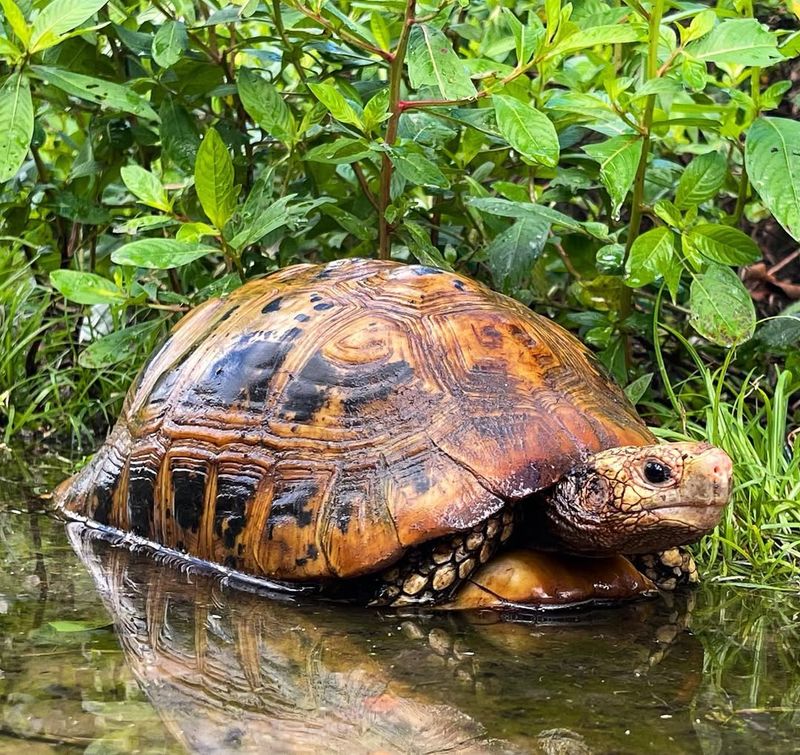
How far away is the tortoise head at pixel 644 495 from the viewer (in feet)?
7.78

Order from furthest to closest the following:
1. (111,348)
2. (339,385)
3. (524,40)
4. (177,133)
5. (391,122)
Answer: (177,133)
(111,348)
(391,122)
(524,40)
(339,385)

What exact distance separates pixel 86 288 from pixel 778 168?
2.16 metres

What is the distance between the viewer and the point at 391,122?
3258 millimetres

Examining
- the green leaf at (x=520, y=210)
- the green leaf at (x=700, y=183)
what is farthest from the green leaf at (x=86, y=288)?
the green leaf at (x=700, y=183)

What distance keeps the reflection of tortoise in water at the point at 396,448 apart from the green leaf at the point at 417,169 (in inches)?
13.8

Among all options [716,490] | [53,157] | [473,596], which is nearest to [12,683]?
[473,596]

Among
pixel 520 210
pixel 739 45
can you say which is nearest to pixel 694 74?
pixel 739 45

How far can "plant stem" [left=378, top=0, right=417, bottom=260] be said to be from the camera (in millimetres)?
3062

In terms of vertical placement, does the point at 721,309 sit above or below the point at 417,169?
below

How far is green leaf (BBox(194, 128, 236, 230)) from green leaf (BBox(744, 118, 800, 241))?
152 centimetres

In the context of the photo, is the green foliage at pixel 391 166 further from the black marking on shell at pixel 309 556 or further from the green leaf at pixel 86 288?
the black marking on shell at pixel 309 556

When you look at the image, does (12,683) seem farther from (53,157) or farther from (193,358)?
(53,157)

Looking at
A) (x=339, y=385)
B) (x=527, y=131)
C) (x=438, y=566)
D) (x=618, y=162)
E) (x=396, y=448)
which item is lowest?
(x=438, y=566)

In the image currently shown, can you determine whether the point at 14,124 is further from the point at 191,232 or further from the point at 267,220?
the point at 267,220
